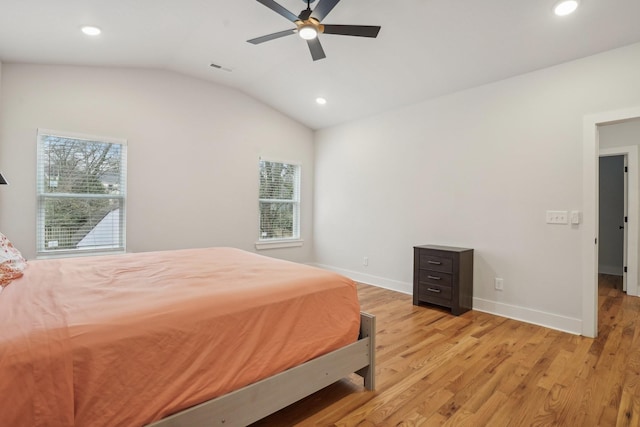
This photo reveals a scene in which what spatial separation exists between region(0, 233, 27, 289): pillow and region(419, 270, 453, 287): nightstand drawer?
3610mm

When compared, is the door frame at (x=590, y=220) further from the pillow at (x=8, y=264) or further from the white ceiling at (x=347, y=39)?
the pillow at (x=8, y=264)

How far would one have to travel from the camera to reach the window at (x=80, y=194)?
3.45 meters

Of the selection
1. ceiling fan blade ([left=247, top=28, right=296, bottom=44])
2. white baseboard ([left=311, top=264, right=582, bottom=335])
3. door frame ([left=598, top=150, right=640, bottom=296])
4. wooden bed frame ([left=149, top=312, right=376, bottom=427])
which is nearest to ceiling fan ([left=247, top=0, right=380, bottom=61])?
ceiling fan blade ([left=247, top=28, right=296, bottom=44])

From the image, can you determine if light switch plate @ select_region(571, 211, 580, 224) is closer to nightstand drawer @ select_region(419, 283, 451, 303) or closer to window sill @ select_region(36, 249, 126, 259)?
nightstand drawer @ select_region(419, 283, 451, 303)

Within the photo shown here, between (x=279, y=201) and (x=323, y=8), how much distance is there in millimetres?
3459

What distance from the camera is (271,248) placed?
5238 mm

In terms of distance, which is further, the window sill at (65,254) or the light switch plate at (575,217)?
the window sill at (65,254)

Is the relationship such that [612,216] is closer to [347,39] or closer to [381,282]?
[381,282]

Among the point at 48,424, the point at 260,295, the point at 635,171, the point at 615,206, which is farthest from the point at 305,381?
the point at 615,206

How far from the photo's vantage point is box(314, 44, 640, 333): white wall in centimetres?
301

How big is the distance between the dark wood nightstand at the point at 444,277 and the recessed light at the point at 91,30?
392 cm

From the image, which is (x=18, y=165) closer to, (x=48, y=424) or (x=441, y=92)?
(x=48, y=424)

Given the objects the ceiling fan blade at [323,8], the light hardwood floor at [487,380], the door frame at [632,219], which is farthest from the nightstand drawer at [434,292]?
the ceiling fan blade at [323,8]

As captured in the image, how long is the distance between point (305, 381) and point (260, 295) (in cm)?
54
